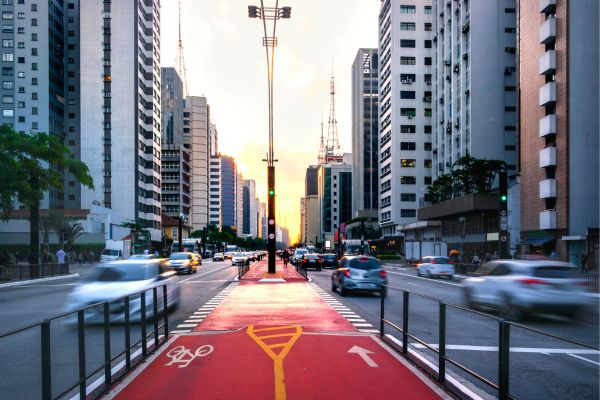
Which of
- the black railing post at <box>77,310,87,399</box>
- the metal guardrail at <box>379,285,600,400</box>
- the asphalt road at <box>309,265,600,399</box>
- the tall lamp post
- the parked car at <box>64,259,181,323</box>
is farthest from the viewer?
the tall lamp post

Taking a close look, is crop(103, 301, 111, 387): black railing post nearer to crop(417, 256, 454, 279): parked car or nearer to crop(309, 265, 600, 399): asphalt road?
crop(309, 265, 600, 399): asphalt road

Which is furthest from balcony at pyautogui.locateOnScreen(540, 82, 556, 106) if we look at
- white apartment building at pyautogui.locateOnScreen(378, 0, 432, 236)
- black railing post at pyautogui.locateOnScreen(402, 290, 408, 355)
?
white apartment building at pyautogui.locateOnScreen(378, 0, 432, 236)

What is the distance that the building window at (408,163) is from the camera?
9506 centimetres

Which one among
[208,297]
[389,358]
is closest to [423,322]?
[389,358]

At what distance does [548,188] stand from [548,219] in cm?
248

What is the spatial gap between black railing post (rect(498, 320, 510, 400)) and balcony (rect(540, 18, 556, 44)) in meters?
45.0

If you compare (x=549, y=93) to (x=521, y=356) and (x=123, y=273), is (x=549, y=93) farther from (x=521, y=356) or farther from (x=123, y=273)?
(x=521, y=356)

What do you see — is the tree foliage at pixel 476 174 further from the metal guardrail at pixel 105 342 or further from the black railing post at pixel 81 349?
the black railing post at pixel 81 349

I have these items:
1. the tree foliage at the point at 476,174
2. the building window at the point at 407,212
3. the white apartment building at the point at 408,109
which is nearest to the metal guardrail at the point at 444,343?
the tree foliage at the point at 476,174

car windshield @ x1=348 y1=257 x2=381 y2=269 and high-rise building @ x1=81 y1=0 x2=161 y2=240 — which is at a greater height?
high-rise building @ x1=81 y1=0 x2=161 y2=240

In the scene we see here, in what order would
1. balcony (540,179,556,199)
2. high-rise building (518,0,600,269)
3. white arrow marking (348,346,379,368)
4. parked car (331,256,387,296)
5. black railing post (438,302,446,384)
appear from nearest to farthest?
1. black railing post (438,302,446,384)
2. white arrow marking (348,346,379,368)
3. parked car (331,256,387,296)
4. high-rise building (518,0,600,269)
5. balcony (540,179,556,199)

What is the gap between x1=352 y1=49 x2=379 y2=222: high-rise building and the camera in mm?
151625

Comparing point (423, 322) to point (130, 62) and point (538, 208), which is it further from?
point (130, 62)

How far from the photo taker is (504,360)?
5.59 metres
